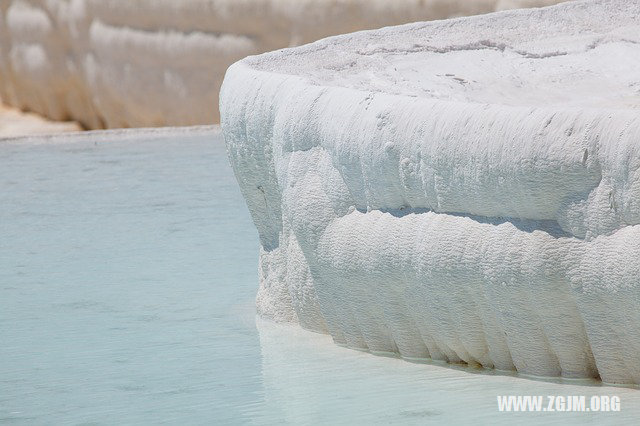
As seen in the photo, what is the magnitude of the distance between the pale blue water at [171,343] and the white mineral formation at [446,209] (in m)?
0.12

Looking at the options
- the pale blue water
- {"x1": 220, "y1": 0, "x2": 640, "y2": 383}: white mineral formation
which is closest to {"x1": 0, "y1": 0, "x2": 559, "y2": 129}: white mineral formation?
the pale blue water

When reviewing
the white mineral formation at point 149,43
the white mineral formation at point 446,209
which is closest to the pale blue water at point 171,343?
the white mineral formation at point 446,209

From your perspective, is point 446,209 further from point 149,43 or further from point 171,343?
point 149,43

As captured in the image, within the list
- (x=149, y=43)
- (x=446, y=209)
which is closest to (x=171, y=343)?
(x=446, y=209)

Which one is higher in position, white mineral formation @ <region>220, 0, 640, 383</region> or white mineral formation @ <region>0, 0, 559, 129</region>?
white mineral formation @ <region>220, 0, 640, 383</region>

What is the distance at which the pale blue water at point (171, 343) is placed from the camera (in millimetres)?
3102

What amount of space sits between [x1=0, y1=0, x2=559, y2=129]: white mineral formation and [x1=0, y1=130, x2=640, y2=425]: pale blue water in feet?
10.2

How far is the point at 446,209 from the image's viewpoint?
3.17 meters

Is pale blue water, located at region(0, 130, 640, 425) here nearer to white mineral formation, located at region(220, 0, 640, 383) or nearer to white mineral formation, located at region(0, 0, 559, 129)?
white mineral formation, located at region(220, 0, 640, 383)

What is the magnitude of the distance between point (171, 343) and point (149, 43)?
7139 mm

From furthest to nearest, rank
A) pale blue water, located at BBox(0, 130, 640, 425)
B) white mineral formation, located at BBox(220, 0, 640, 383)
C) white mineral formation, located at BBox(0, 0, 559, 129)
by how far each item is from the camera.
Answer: white mineral formation, located at BBox(0, 0, 559, 129), pale blue water, located at BBox(0, 130, 640, 425), white mineral formation, located at BBox(220, 0, 640, 383)

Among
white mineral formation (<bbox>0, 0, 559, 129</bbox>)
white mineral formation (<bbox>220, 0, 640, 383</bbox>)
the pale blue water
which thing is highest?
white mineral formation (<bbox>220, 0, 640, 383</bbox>)

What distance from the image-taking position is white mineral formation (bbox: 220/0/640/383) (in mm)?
2781

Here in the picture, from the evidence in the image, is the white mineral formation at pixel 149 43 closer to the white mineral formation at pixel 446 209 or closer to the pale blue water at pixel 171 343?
the pale blue water at pixel 171 343
